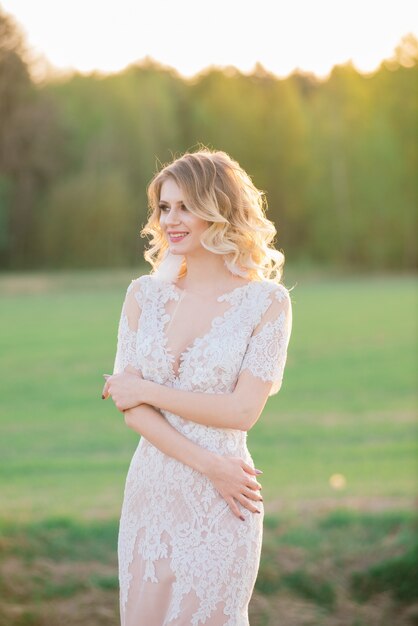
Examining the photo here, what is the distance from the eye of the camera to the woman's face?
252cm

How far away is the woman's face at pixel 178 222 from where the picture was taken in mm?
2520

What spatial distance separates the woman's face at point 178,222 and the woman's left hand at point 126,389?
333 millimetres

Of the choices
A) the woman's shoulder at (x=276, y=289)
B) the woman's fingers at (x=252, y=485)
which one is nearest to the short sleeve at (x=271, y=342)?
the woman's shoulder at (x=276, y=289)

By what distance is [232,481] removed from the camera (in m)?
2.46

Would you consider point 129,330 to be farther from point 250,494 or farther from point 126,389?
point 250,494

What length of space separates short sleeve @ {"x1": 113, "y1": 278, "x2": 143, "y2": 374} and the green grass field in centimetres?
220

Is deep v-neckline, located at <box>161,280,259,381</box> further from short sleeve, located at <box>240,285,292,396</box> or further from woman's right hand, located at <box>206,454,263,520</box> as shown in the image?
woman's right hand, located at <box>206,454,263,520</box>

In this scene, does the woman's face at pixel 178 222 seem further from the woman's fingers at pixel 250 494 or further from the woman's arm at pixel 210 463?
the woman's fingers at pixel 250 494

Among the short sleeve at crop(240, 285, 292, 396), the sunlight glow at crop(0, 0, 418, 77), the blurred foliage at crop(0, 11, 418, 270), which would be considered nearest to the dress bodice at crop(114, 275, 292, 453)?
the short sleeve at crop(240, 285, 292, 396)

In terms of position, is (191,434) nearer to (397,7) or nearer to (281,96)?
(397,7)

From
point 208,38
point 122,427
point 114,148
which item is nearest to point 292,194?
point 114,148

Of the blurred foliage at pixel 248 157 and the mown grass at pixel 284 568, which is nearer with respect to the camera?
the mown grass at pixel 284 568

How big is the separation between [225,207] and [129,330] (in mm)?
404

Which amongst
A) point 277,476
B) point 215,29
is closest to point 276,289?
point 215,29
